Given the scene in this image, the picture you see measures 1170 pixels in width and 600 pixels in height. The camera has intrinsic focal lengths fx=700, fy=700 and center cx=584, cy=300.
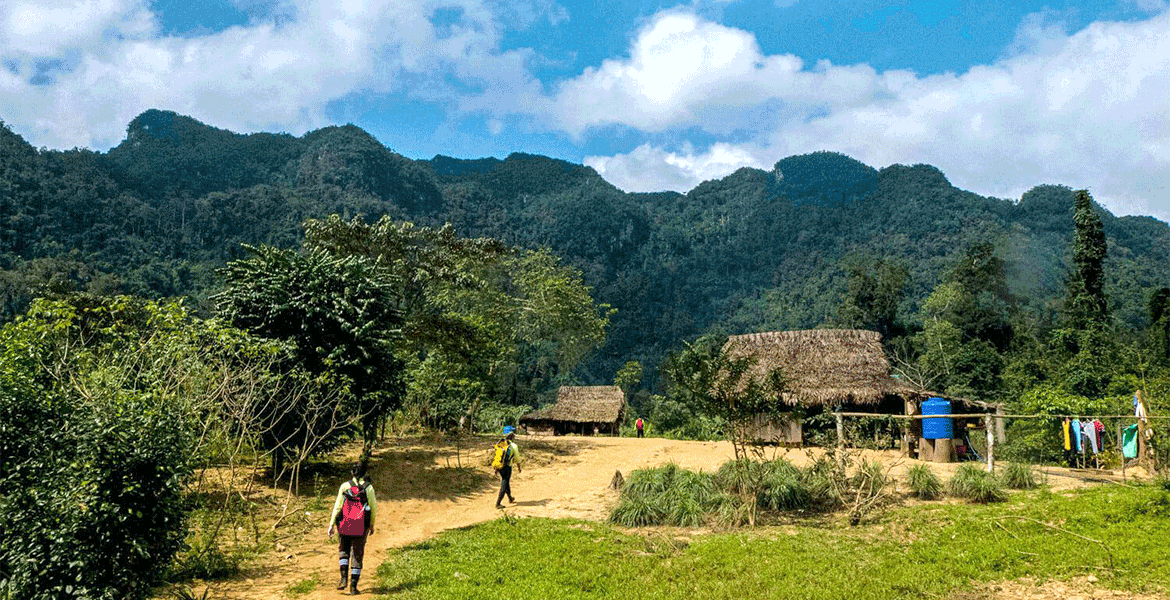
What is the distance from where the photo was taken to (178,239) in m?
72.0

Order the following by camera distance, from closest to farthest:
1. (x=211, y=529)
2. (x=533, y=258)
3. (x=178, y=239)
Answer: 1. (x=211, y=529)
2. (x=533, y=258)
3. (x=178, y=239)

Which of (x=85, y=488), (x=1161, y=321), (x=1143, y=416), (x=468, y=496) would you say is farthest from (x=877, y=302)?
(x=85, y=488)

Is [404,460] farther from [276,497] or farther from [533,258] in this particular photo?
[533,258]

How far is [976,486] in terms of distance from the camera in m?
11.8

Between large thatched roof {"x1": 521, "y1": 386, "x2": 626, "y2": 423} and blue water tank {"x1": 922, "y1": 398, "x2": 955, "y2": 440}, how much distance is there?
20818mm

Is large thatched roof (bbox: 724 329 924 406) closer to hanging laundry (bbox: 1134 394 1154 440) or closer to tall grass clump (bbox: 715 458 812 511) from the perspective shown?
hanging laundry (bbox: 1134 394 1154 440)

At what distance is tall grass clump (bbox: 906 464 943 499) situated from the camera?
12.3 m

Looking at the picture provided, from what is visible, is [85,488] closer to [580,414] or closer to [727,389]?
[727,389]

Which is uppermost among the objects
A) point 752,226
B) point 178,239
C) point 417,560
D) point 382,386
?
point 752,226

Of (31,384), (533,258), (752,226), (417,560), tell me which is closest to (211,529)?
(417,560)

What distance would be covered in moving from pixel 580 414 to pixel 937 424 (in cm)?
2233

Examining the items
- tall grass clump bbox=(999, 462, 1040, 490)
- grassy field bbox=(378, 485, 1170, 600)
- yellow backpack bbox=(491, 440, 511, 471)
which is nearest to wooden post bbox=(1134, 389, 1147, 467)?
tall grass clump bbox=(999, 462, 1040, 490)

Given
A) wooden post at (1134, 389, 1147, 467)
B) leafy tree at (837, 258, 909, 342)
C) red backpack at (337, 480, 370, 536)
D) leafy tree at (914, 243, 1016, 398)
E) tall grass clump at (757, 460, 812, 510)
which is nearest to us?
red backpack at (337, 480, 370, 536)

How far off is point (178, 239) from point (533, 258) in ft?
167
